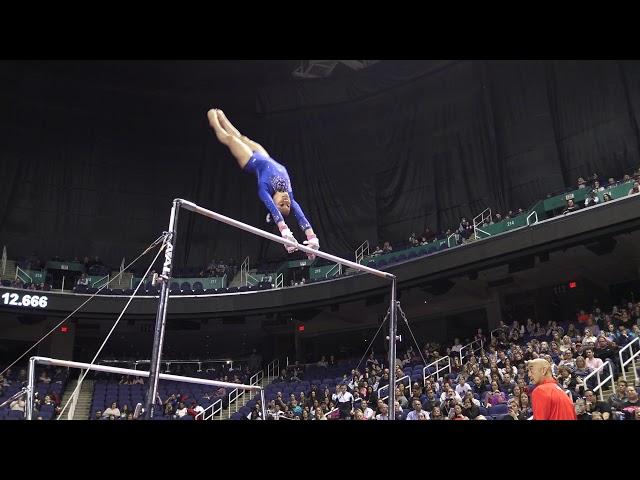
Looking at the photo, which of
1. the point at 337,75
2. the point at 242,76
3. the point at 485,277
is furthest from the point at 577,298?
the point at 242,76

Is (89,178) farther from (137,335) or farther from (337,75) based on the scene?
(337,75)

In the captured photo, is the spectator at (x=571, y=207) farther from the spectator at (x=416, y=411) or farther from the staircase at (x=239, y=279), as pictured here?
the staircase at (x=239, y=279)

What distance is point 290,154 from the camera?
2531 centimetres

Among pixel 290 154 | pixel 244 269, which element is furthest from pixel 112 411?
pixel 290 154

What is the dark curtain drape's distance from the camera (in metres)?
21.4

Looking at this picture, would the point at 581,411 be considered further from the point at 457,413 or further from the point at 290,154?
the point at 290,154

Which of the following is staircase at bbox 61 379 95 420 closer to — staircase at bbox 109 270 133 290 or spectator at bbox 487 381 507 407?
staircase at bbox 109 270 133 290

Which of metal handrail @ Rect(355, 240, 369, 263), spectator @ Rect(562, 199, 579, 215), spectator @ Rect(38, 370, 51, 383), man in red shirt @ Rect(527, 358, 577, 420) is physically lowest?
man in red shirt @ Rect(527, 358, 577, 420)

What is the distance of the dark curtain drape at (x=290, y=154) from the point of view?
21.4 m

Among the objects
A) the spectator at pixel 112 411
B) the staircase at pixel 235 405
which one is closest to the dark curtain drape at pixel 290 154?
the staircase at pixel 235 405

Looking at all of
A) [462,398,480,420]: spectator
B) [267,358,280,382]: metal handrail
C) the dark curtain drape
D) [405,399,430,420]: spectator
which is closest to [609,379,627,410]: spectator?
[462,398,480,420]: spectator
